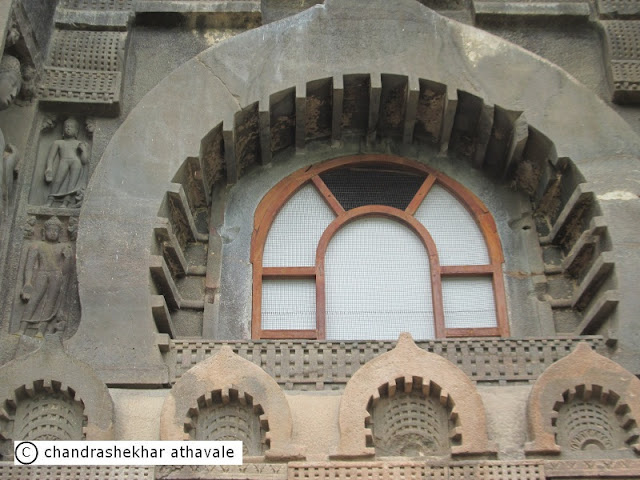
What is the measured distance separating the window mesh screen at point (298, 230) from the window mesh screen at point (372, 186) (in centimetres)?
21

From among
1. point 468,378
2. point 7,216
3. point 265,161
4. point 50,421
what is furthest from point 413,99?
point 50,421

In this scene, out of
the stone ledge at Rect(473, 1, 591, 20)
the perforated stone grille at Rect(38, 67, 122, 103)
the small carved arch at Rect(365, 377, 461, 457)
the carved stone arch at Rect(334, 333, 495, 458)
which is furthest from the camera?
the stone ledge at Rect(473, 1, 591, 20)

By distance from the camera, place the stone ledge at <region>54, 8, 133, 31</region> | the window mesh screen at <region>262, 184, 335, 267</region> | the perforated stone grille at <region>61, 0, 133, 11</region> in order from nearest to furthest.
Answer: the window mesh screen at <region>262, 184, 335, 267</region> → the stone ledge at <region>54, 8, 133, 31</region> → the perforated stone grille at <region>61, 0, 133, 11</region>

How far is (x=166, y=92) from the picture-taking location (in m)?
10.9

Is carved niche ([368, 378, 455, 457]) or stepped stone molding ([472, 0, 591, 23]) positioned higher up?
stepped stone molding ([472, 0, 591, 23])

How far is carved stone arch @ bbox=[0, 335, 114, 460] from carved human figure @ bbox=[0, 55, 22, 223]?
1819 millimetres

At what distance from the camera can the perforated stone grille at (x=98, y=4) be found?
39.2 feet

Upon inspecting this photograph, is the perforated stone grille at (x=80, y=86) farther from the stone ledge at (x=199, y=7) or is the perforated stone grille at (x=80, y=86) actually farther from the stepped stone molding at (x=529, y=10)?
the stepped stone molding at (x=529, y=10)

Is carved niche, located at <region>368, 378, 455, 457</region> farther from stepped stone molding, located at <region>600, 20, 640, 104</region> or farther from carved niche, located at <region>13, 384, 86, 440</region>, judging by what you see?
stepped stone molding, located at <region>600, 20, 640, 104</region>

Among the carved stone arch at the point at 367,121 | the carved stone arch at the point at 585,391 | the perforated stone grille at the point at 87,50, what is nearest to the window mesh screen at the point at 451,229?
the carved stone arch at the point at 367,121

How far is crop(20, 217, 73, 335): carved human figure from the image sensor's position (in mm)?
9961

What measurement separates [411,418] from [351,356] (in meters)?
0.84

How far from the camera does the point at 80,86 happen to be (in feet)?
37.0

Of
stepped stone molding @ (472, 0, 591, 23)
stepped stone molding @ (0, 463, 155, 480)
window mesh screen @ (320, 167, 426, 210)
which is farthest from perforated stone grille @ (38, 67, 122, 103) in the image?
stepped stone molding @ (0, 463, 155, 480)
